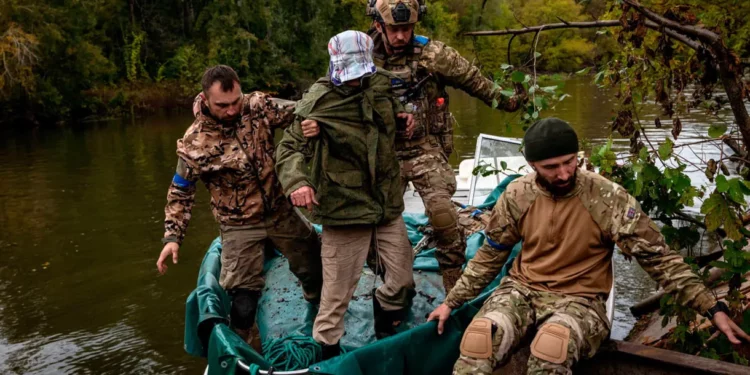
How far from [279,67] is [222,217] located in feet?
132

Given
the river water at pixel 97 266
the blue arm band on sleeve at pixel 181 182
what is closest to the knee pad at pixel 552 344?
the river water at pixel 97 266

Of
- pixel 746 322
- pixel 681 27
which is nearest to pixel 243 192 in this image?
pixel 681 27

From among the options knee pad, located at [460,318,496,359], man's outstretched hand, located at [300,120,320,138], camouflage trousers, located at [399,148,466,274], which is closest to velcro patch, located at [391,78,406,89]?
camouflage trousers, located at [399,148,466,274]

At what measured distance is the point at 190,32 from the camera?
45.9 meters

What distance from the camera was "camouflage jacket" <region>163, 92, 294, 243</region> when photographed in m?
4.90

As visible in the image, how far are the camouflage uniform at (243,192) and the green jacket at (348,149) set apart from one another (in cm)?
50

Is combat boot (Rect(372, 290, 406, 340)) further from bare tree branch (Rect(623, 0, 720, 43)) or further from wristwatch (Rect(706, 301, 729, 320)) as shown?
bare tree branch (Rect(623, 0, 720, 43))

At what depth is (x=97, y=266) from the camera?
10.3 meters

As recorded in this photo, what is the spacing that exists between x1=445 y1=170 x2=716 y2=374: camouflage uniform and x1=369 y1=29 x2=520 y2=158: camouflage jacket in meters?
1.30

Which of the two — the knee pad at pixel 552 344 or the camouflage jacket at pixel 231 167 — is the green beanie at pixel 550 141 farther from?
the camouflage jacket at pixel 231 167

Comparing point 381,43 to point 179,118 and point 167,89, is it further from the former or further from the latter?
point 167,89

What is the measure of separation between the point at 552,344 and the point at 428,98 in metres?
2.28

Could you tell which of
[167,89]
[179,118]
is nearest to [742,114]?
[179,118]

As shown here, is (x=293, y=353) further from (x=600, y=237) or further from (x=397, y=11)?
(x=397, y=11)
